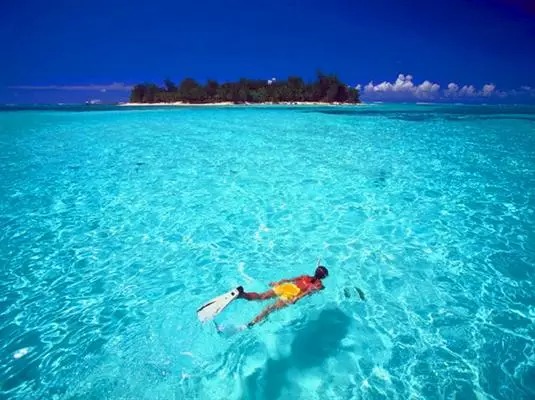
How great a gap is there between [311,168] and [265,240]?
21.4ft

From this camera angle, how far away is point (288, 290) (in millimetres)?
5520

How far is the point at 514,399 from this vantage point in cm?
376

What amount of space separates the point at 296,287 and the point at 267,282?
67cm

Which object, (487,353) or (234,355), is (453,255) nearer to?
(487,353)

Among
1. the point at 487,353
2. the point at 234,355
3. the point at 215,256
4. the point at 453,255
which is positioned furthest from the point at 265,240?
the point at 487,353

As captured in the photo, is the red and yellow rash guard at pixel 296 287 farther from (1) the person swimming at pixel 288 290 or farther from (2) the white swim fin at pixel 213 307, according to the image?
(2) the white swim fin at pixel 213 307

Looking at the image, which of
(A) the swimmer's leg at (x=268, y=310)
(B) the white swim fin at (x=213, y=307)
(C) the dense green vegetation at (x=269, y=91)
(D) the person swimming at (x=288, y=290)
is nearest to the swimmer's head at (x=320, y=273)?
(D) the person swimming at (x=288, y=290)

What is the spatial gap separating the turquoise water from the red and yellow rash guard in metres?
0.18

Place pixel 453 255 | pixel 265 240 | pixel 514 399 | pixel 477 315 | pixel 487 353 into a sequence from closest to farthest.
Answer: pixel 514 399, pixel 487 353, pixel 477 315, pixel 453 255, pixel 265 240

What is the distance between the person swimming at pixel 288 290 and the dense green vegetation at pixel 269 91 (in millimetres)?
85225

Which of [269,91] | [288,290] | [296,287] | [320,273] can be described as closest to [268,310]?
[288,290]

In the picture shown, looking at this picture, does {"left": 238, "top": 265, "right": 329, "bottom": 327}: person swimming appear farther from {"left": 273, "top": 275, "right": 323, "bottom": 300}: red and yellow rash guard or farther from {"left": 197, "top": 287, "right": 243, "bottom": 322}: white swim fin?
{"left": 197, "top": 287, "right": 243, "bottom": 322}: white swim fin

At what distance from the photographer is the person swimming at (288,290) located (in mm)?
5320

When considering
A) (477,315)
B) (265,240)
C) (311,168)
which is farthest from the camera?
(311,168)
